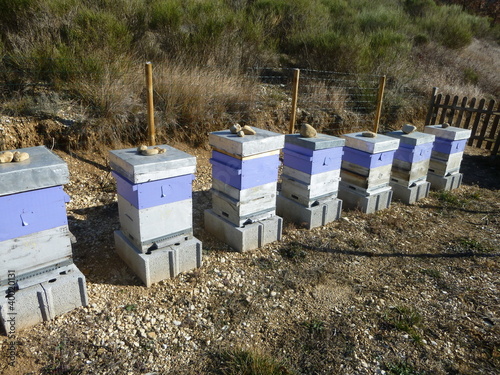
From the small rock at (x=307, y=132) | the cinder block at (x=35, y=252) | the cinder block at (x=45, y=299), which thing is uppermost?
the small rock at (x=307, y=132)

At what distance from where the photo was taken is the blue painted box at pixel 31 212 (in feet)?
9.04

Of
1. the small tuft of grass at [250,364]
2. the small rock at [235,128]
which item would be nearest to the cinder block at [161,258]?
the small tuft of grass at [250,364]

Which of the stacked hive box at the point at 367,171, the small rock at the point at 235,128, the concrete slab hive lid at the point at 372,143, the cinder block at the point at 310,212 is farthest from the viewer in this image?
the stacked hive box at the point at 367,171

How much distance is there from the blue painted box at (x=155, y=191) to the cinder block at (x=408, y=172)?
377 cm

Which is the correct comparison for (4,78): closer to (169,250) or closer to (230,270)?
(169,250)

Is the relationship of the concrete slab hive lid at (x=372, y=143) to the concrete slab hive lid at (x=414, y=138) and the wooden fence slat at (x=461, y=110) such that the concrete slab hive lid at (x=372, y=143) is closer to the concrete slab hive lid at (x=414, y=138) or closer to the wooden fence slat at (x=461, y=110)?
the concrete slab hive lid at (x=414, y=138)

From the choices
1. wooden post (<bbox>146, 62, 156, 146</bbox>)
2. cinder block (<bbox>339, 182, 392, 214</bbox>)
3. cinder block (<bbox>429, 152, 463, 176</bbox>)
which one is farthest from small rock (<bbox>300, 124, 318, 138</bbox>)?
cinder block (<bbox>429, 152, 463, 176</bbox>)

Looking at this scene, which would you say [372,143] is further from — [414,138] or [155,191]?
[155,191]

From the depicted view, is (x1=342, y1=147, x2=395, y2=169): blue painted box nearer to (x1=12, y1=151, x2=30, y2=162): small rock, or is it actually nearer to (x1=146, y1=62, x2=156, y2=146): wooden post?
(x1=146, y1=62, x2=156, y2=146): wooden post

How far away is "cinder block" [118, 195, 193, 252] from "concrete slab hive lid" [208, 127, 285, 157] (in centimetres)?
74

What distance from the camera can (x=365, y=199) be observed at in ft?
17.7

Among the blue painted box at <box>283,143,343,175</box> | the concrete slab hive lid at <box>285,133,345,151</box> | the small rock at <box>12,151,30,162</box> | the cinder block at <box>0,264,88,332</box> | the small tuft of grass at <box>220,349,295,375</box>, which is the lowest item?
the small tuft of grass at <box>220,349,295,375</box>

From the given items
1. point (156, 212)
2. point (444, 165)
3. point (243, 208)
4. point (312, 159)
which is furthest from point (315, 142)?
point (444, 165)

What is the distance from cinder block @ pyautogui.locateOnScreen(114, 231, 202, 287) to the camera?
11.8 feet
